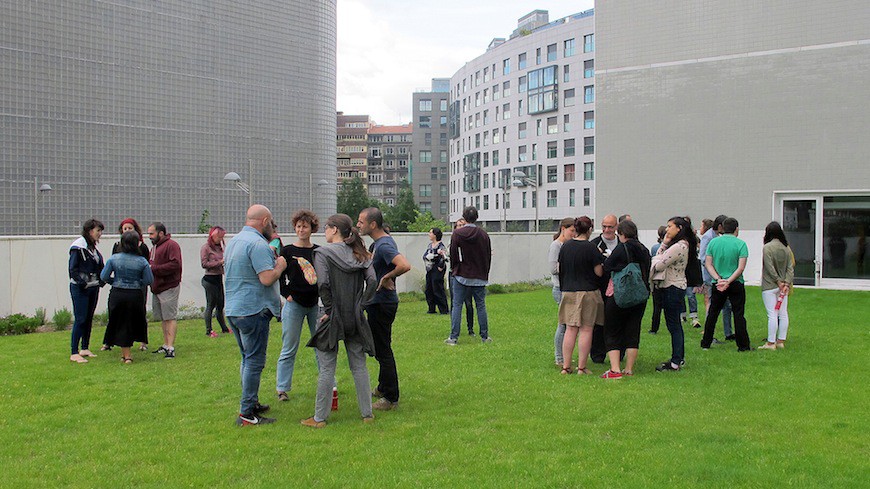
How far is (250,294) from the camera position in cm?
603

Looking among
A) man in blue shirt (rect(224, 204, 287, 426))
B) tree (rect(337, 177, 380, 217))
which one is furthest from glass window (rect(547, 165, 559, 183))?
man in blue shirt (rect(224, 204, 287, 426))

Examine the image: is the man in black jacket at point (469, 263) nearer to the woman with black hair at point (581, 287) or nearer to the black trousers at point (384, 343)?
the woman with black hair at point (581, 287)

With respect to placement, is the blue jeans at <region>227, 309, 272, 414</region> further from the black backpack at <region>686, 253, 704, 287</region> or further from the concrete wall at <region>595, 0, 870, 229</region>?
the concrete wall at <region>595, 0, 870, 229</region>

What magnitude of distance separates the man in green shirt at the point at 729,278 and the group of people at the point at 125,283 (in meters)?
7.52

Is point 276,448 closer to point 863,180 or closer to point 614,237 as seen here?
point 614,237

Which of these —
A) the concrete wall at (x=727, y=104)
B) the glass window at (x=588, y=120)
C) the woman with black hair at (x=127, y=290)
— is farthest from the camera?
the glass window at (x=588, y=120)

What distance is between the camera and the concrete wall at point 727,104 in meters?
19.7

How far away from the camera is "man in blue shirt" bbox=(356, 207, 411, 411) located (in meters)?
6.52

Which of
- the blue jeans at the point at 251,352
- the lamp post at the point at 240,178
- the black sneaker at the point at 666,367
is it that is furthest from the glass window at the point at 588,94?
the blue jeans at the point at 251,352

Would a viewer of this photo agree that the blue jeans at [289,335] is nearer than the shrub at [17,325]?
Yes

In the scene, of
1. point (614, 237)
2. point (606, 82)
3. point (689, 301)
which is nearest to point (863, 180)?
point (606, 82)

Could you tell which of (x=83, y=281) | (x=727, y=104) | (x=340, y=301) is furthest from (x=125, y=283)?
(x=727, y=104)

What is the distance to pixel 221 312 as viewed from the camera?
11883 mm

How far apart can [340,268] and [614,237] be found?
446 cm
